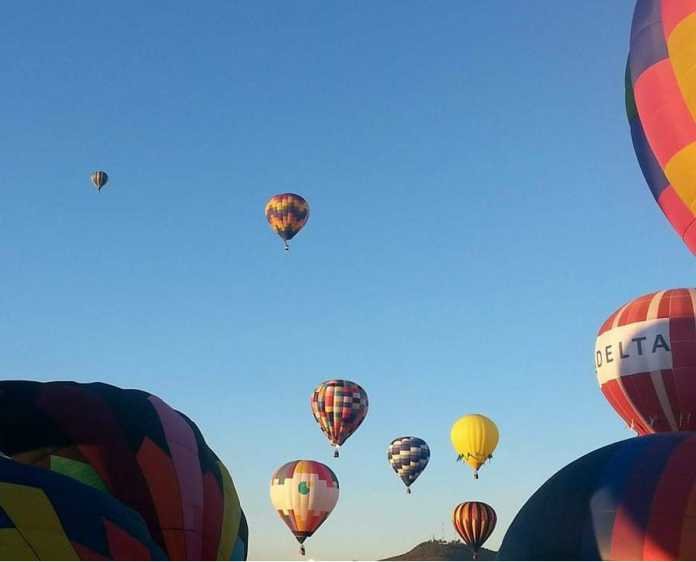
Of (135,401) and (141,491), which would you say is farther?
(135,401)

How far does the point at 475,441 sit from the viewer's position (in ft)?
137

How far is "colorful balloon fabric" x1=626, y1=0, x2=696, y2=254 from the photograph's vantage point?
1573 cm

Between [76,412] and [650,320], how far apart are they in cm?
1736

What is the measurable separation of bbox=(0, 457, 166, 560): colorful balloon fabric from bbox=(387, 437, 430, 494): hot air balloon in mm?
37123

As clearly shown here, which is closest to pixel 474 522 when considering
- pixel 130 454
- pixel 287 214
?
pixel 287 214

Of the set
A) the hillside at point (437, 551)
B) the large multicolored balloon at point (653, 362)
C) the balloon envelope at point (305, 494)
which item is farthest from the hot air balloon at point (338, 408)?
the hillside at point (437, 551)

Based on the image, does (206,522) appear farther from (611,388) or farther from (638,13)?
(611,388)

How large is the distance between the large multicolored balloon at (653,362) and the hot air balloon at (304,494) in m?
14.4

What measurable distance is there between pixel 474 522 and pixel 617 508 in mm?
29204

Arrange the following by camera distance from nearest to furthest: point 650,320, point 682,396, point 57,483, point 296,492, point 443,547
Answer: point 57,483, point 682,396, point 650,320, point 296,492, point 443,547

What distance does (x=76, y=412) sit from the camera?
11297 mm

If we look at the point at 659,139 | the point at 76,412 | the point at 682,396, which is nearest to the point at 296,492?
the point at 682,396

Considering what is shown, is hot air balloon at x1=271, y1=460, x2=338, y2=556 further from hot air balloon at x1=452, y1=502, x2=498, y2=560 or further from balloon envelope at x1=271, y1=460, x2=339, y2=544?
hot air balloon at x1=452, y1=502, x2=498, y2=560

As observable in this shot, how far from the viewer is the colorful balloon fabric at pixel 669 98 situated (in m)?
15.7
